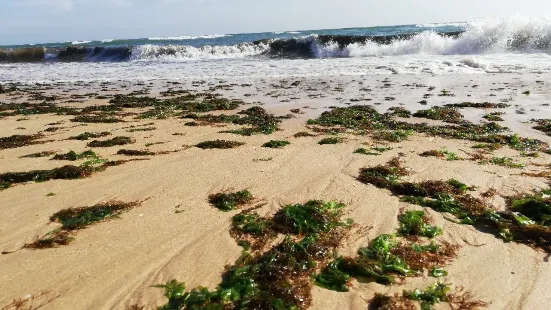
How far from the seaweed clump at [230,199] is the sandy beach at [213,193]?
8 centimetres

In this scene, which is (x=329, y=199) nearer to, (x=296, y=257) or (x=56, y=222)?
(x=296, y=257)

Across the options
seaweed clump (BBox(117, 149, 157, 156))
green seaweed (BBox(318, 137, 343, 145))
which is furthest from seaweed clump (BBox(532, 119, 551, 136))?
seaweed clump (BBox(117, 149, 157, 156))

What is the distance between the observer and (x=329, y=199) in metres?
4.24

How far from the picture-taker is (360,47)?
2803 centimetres

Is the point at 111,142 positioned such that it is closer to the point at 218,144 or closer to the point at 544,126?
the point at 218,144

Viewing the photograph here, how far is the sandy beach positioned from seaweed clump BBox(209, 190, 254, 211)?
79 mm

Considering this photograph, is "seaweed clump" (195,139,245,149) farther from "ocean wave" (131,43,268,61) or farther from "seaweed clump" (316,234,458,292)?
"ocean wave" (131,43,268,61)

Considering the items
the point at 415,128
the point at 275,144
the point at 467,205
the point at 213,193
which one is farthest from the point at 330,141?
the point at 467,205

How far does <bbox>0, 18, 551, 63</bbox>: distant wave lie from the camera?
25125 mm

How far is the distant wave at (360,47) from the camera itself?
25125 mm

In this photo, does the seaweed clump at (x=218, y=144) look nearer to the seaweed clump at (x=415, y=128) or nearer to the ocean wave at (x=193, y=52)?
the seaweed clump at (x=415, y=128)

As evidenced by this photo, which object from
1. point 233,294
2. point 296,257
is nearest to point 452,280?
point 296,257

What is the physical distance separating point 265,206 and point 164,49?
30.3m

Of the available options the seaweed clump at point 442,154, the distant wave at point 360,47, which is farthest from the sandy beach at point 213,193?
the distant wave at point 360,47
